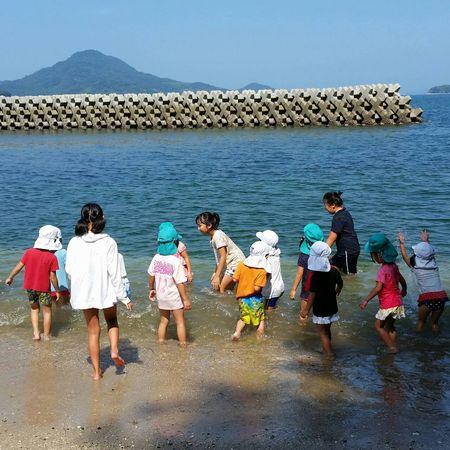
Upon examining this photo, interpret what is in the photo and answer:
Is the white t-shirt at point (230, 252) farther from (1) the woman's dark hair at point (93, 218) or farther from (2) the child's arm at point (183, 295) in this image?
(1) the woman's dark hair at point (93, 218)

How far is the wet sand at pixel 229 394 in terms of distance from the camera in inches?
198

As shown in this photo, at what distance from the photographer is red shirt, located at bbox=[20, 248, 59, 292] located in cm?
725

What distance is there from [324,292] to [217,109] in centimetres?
3316

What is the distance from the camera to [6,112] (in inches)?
1633

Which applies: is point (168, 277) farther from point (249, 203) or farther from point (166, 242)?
point (249, 203)

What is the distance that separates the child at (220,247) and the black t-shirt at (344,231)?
4.87 feet

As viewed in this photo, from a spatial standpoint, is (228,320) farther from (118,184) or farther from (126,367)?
(118,184)

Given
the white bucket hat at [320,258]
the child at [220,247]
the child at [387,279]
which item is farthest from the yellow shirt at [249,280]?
the child at [387,279]

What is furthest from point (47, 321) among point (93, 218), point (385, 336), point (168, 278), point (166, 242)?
point (385, 336)

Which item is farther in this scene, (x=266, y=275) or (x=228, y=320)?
(x=228, y=320)

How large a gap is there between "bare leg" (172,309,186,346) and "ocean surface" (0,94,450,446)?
22 centimetres

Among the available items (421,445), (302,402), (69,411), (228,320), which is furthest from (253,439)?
(228,320)

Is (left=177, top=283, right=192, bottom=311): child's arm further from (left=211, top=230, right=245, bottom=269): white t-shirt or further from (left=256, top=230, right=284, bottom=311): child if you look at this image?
(left=211, top=230, right=245, bottom=269): white t-shirt

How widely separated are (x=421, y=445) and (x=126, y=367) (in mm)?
3033
